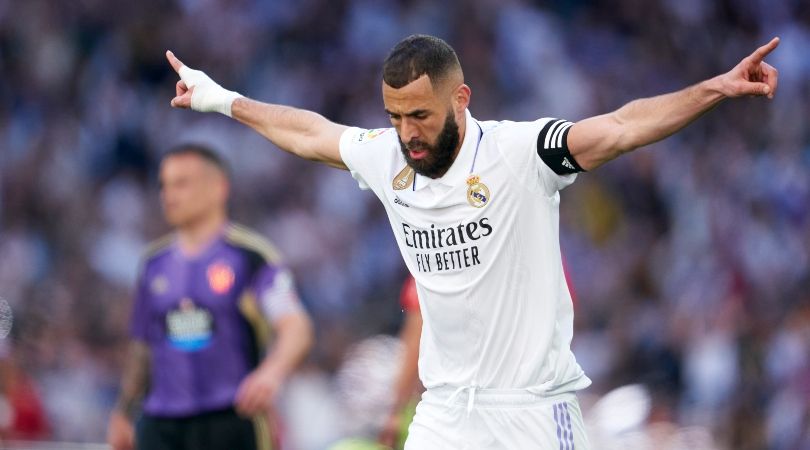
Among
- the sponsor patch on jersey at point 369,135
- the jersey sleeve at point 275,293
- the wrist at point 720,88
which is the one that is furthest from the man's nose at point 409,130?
the jersey sleeve at point 275,293

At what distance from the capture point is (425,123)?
6.04 m

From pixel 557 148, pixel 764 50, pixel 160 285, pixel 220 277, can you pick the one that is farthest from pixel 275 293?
pixel 764 50

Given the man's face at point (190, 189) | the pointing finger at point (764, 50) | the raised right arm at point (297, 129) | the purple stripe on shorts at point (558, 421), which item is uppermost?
the man's face at point (190, 189)

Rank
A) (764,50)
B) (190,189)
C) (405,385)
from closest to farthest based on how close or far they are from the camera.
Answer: (764,50), (405,385), (190,189)

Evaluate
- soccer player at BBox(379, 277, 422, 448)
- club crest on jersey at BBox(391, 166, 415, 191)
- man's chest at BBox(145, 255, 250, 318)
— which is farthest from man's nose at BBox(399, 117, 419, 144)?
man's chest at BBox(145, 255, 250, 318)

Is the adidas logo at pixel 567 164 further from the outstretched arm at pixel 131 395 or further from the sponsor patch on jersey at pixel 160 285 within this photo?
the outstretched arm at pixel 131 395

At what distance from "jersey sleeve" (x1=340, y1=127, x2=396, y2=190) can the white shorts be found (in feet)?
3.06

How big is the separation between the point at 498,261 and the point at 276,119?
1333 millimetres

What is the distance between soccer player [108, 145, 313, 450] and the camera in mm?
8812

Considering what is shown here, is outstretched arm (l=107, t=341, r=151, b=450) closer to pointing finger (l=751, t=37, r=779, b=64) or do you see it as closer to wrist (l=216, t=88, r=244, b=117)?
wrist (l=216, t=88, r=244, b=117)

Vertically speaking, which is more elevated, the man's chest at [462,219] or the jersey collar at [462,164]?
the jersey collar at [462,164]

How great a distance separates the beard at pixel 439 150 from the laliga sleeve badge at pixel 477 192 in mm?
129

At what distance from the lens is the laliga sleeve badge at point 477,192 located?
6.04 meters

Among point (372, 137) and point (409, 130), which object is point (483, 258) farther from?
point (372, 137)
